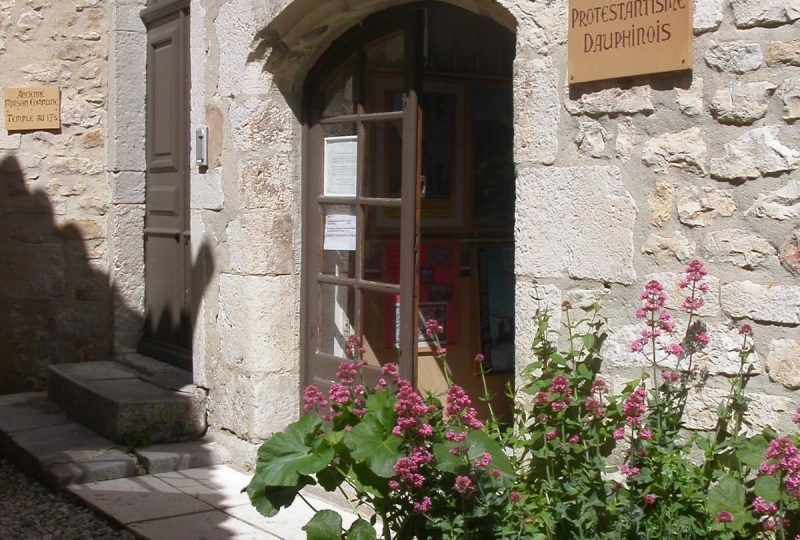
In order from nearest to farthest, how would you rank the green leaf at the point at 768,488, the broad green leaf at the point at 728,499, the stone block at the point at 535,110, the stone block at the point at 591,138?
the green leaf at the point at 768,488
the broad green leaf at the point at 728,499
the stone block at the point at 591,138
the stone block at the point at 535,110

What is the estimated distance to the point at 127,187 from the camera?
691 centimetres

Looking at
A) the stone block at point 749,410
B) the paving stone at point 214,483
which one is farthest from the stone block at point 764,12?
the paving stone at point 214,483

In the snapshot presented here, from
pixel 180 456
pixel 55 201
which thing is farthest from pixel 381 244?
pixel 55 201

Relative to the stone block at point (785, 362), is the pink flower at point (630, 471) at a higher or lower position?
lower

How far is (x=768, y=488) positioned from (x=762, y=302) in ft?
1.74

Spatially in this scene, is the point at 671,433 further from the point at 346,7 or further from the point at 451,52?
the point at 451,52

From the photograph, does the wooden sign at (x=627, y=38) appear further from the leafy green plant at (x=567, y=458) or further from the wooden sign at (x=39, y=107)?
the wooden sign at (x=39, y=107)

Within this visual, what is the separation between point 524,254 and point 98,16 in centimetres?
412

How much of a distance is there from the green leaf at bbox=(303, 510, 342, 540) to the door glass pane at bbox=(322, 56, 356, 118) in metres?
2.18

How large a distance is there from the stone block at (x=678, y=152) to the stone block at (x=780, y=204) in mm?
204

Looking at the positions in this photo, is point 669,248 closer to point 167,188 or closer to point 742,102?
point 742,102

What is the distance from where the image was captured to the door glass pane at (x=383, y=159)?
4.80m

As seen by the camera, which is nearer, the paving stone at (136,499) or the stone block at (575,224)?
the stone block at (575,224)

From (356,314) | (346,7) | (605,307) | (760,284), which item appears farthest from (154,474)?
(760,284)
